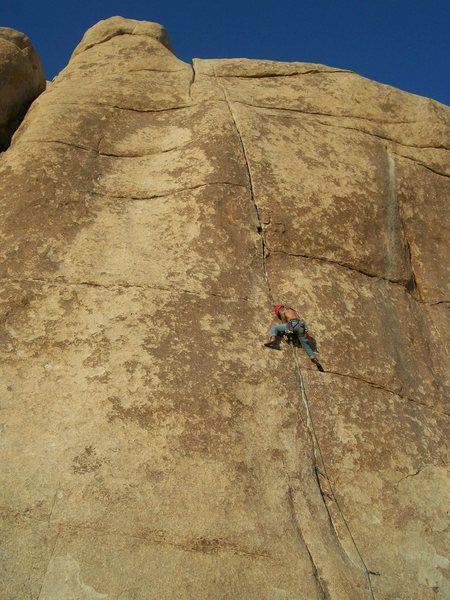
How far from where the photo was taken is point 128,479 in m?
4.93

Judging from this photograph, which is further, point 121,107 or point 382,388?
point 121,107

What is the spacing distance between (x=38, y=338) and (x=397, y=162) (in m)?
5.73

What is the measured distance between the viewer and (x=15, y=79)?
938 centimetres

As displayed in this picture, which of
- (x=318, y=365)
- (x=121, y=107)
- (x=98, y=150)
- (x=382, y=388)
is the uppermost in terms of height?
(x=121, y=107)

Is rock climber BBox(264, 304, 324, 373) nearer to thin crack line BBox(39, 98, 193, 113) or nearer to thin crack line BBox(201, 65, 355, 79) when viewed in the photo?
thin crack line BBox(39, 98, 193, 113)

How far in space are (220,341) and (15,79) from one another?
5.98m

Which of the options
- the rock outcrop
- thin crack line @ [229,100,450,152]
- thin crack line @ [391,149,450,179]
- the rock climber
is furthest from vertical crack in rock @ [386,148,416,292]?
the rock outcrop

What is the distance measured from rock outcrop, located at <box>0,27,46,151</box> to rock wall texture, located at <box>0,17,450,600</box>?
61 cm

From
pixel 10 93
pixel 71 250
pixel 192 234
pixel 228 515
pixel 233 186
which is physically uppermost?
pixel 10 93

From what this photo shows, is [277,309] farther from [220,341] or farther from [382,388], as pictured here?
[382,388]

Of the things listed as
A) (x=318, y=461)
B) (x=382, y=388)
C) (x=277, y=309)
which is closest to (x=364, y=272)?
(x=277, y=309)

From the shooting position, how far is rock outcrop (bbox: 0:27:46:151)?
9164mm

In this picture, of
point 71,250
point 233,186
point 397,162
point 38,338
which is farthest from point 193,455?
point 397,162

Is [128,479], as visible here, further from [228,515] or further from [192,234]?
[192,234]
